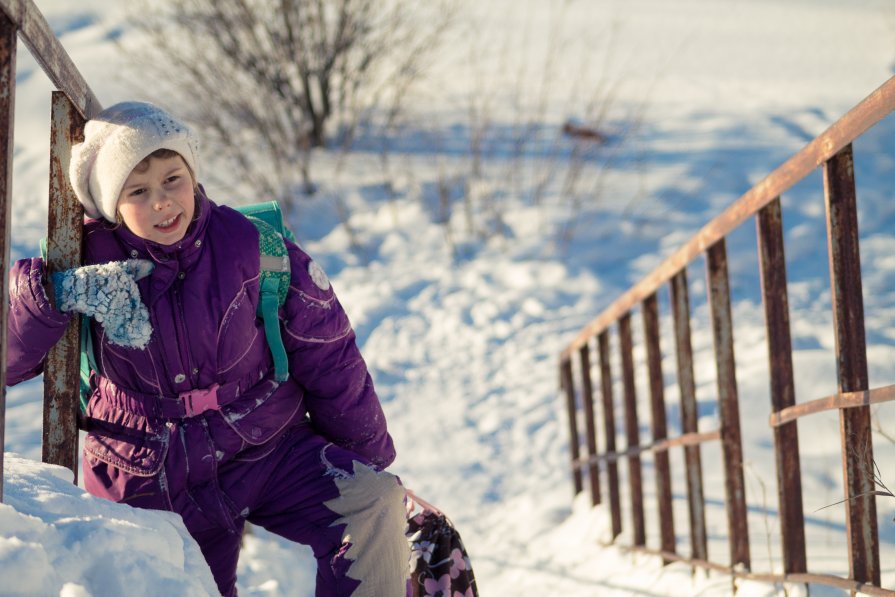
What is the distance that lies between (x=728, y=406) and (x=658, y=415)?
728 millimetres

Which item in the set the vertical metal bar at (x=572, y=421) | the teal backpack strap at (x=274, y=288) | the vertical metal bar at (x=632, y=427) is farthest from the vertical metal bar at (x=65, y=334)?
the vertical metal bar at (x=572, y=421)

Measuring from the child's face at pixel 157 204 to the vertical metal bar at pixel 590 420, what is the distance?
2502 millimetres

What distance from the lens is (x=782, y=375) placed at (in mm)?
2145

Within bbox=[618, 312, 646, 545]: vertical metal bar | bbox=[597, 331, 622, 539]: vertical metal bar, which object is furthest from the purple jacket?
bbox=[597, 331, 622, 539]: vertical metal bar

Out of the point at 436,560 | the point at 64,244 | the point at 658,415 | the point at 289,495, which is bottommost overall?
the point at 436,560

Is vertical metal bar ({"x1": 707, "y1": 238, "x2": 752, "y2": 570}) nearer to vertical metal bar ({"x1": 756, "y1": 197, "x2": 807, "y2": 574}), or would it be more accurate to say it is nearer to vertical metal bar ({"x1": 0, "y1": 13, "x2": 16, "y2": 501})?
vertical metal bar ({"x1": 756, "y1": 197, "x2": 807, "y2": 574})

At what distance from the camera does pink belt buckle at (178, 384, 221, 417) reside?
6.04 ft

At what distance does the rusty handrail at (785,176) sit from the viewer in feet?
5.18

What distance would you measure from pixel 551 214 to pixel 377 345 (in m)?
2.06

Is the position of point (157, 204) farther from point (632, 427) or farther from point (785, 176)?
point (632, 427)

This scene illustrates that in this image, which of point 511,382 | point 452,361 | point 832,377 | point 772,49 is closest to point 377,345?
point 452,361

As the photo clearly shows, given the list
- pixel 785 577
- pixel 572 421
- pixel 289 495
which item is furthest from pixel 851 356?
pixel 572 421

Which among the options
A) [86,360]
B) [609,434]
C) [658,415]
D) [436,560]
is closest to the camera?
[86,360]

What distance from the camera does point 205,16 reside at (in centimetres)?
782
